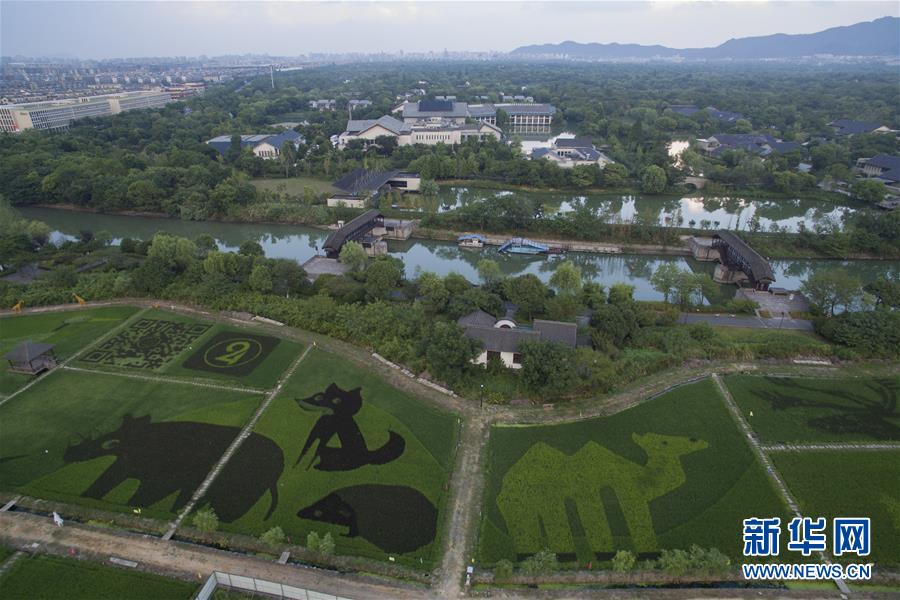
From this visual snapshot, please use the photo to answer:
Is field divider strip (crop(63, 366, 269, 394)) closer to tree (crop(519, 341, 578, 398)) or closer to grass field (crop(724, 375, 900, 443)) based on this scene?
tree (crop(519, 341, 578, 398))

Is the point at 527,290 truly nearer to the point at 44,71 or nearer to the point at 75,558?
the point at 75,558

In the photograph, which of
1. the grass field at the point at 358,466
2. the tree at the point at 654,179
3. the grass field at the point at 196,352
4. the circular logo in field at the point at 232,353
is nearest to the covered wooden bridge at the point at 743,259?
the tree at the point at 654,179

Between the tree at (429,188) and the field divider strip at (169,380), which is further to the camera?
the tree at (429,188)

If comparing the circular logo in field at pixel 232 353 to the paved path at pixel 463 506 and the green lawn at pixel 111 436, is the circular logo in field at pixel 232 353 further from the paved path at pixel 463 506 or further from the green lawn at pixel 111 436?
the paved path at pixel 463 506

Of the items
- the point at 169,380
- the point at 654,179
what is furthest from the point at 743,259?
the point at 169,380

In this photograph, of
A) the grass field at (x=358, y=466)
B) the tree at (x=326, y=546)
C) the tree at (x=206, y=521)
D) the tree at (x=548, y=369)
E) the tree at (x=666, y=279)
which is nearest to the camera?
the tree at (x=326, y=546)

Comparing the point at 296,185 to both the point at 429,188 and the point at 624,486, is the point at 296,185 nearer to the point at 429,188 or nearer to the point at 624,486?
the point at 429,188

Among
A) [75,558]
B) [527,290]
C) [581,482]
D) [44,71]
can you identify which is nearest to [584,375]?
[581,482]
